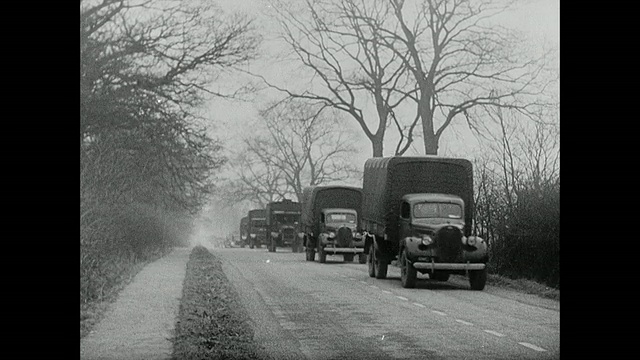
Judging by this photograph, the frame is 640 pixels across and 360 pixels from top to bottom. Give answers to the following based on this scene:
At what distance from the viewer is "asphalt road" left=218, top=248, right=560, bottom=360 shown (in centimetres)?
1216

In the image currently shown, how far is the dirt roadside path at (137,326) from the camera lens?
37.7 feet

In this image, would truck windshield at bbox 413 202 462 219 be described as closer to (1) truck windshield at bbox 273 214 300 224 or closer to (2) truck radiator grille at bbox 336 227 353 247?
(2) truck radiator grille at bbox 336 227 353 247

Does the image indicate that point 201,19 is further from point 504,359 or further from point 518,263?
point 504,359

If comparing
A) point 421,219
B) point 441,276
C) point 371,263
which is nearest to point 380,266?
point 371,263

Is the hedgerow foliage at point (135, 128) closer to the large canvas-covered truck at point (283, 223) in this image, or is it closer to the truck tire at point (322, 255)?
the truck tire at point (322, 255)

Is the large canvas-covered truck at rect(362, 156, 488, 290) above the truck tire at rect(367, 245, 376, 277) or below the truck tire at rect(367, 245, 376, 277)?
above

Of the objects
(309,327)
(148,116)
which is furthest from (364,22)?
(309,327)

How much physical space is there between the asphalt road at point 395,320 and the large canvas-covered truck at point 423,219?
0.60 metres

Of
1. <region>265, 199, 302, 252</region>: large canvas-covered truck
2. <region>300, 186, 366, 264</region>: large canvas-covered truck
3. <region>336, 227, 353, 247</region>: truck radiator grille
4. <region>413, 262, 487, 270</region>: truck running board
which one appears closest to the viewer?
<region>413, 262, 487, 270</region>: truck running board

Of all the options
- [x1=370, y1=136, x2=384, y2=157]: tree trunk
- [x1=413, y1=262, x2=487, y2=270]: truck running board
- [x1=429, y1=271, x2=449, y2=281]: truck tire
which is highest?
[x1=370, y1=136, x2=384, y2=157]: tree trunk

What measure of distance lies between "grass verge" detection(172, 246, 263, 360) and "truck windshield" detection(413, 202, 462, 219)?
5.01 m

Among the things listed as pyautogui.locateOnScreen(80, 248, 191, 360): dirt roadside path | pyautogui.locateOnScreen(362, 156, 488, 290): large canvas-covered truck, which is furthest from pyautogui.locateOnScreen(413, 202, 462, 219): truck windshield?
pyautogui.locateOnScreen(80, 248, 191, 360): dirt roadside path
